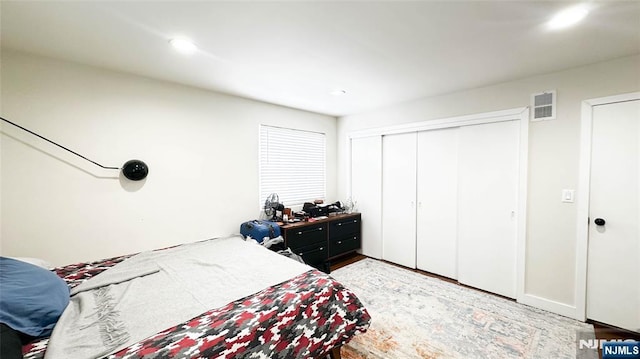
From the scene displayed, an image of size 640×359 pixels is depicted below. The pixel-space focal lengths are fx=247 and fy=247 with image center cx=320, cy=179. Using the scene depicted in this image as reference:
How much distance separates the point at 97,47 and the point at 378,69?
2.38 metres

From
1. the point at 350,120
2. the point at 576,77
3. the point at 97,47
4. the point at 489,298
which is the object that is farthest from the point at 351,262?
the point at 97,47

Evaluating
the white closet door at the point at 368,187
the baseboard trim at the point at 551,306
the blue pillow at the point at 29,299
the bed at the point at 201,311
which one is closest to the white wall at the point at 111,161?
the bed at the point at 201,311

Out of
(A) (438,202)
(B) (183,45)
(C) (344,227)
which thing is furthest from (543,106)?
(B) (183,45)

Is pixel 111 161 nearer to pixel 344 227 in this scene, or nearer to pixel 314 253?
pixel 314 253

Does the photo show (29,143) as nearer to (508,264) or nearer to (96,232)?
(96,232)

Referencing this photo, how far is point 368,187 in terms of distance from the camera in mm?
4156

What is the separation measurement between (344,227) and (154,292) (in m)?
2.74

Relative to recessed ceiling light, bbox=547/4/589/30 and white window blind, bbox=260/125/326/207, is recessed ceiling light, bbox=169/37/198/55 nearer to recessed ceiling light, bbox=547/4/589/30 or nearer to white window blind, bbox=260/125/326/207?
white window blind, bbox=260/125/326/207

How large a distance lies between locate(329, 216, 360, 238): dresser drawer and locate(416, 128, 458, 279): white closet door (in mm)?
984

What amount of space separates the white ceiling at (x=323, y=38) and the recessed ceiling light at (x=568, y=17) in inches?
1.9

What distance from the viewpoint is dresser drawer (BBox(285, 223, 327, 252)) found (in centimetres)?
324

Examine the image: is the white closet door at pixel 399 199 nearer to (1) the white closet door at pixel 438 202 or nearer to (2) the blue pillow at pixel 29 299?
(1) the white closet door at pixel 438 202

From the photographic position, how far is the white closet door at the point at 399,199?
367 centimetres

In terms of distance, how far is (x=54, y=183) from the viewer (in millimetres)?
2164
